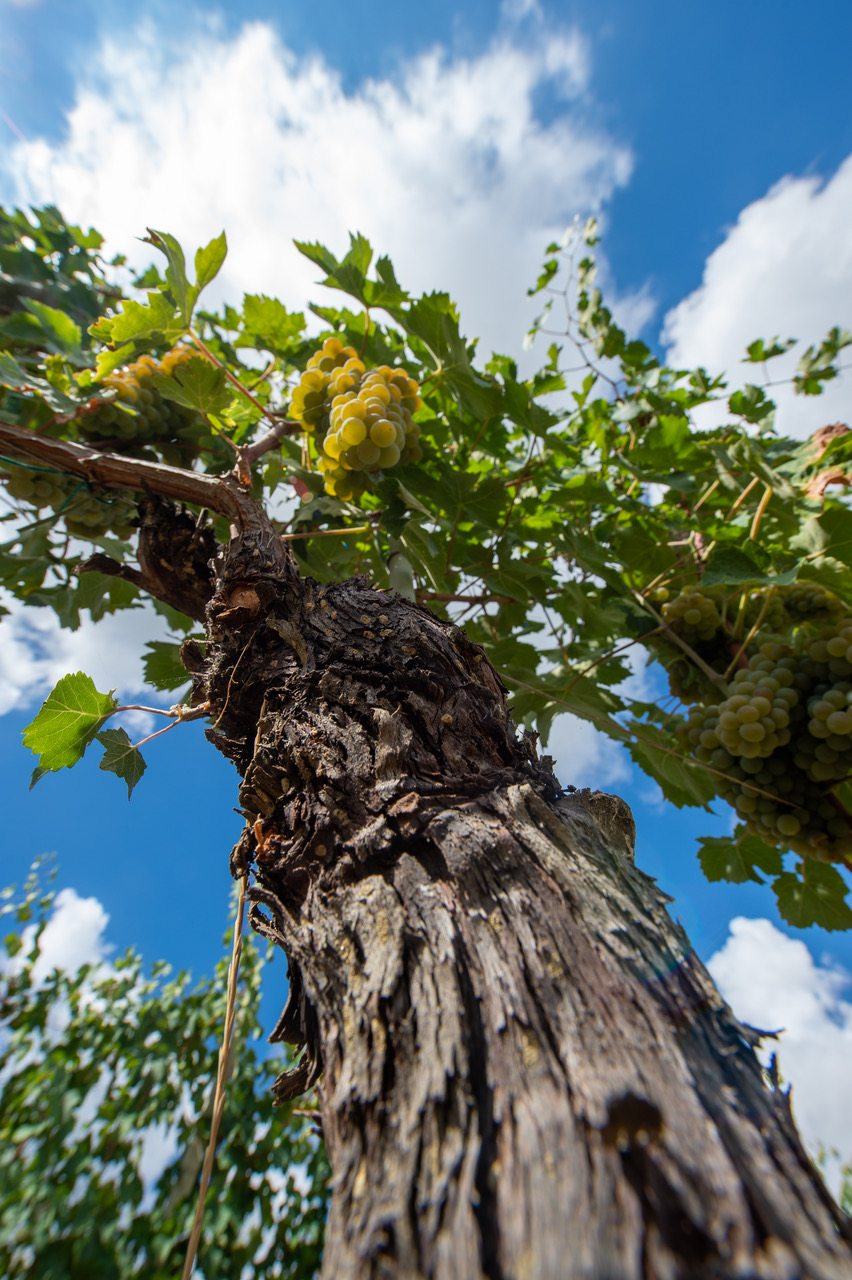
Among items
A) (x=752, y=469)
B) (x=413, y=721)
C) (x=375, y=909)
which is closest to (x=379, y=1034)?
(x=375, y=909)

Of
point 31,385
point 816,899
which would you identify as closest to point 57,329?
point 31,385

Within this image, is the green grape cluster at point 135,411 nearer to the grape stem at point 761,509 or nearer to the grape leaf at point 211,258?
the grape leaf at point 211,258

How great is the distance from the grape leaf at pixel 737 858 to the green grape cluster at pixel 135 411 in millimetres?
2364

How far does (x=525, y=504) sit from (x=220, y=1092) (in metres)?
1.93

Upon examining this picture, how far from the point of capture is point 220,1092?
0.70m

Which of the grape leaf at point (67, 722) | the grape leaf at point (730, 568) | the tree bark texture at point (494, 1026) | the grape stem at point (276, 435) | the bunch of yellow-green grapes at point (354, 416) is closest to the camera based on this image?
the tree bark texture at point (494, 1026)

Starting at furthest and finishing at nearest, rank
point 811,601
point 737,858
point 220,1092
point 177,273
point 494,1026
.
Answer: point 737,858 → point 811,601 → point 177,273 → point 220,1092 → point 494,1026

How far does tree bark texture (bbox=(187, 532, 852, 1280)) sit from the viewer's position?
0.35 meters

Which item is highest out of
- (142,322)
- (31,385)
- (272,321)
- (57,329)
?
(272,321)

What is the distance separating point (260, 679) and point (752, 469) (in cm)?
147

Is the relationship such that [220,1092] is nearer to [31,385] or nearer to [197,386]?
[197,386]

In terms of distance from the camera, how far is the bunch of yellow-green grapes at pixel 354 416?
4.75 ft

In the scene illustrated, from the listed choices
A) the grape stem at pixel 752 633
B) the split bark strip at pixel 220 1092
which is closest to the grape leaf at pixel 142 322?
the split bark strip at pixel 220 1092

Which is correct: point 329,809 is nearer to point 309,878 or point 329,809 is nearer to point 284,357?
point 309,878
